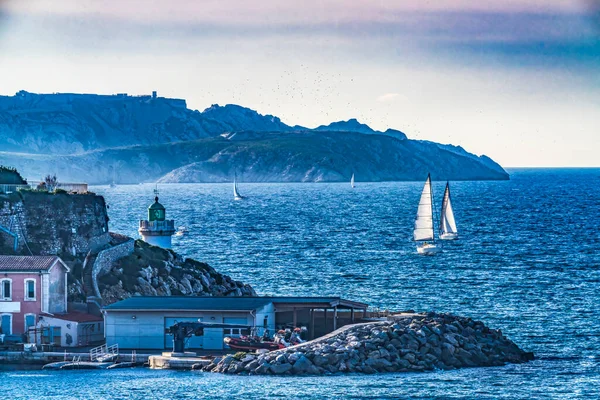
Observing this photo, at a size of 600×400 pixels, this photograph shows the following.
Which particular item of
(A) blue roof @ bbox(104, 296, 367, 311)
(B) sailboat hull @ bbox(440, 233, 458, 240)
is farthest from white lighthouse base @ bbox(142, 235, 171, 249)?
(B) sailboat hull @ bbox(440, 233, 458, 240)

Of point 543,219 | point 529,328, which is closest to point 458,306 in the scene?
point 529,328

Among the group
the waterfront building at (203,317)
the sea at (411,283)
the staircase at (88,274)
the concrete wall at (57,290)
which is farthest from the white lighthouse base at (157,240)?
the waterfront building at (203,317)

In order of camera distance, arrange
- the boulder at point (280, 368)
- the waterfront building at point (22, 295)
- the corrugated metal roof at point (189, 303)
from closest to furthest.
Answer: the boulder at point (280, 368), the corrugated metal roof at point (189, 303), the waterfront building at point (22, 295)

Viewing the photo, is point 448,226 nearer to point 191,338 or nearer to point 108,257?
point 108,257

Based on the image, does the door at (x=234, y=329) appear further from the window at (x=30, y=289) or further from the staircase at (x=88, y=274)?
the staircase at (x=88, y=274)

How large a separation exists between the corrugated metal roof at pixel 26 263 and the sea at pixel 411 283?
7.08 meters

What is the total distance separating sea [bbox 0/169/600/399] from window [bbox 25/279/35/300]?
6347mm

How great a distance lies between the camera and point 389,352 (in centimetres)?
5338

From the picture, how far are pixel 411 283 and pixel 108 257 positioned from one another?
30.5 meters

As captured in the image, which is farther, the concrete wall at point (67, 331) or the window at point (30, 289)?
the window at point (30, 289)

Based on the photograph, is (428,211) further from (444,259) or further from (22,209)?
(22,209)

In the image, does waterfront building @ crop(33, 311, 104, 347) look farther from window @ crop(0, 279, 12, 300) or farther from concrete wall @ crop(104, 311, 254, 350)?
window @ crop(0, 279, 12, 300)

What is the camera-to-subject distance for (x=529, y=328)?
69625 millimetres

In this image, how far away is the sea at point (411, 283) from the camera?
4941 cm
